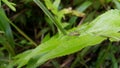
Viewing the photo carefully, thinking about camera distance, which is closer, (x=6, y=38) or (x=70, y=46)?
(x=70, y=46)

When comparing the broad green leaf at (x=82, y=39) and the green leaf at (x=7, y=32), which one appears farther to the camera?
the green leaf at (x=7, y=32)

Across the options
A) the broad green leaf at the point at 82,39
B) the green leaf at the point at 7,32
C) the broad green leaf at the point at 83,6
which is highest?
the green leaf at the point at 7,32

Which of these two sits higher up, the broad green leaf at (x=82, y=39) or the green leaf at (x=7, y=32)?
the green leaf at (x=7, y=32)

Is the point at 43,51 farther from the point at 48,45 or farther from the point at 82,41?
the point at 82,41

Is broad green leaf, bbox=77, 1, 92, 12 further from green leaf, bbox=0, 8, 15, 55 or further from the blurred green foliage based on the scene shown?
green leaf, bbox=0, 8, 15, 55

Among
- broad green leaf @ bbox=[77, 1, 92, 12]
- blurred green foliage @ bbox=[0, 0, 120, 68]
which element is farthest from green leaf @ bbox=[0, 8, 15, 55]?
A: broad green leaf @ bbox=[77, 1, 92, 12]

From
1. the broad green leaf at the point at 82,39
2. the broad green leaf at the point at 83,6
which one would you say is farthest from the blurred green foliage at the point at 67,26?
the broad green leaf at the point at 82,39

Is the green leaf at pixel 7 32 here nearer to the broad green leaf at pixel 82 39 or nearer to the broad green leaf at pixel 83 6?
the broad green leaf at pixel 82 39

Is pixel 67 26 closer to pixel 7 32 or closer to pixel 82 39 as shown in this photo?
pixel 7 32

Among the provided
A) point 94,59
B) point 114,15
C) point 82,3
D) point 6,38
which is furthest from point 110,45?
point 6,38

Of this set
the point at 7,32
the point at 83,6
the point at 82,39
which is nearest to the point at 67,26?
the point at 83,6
